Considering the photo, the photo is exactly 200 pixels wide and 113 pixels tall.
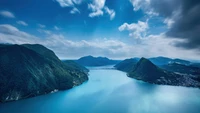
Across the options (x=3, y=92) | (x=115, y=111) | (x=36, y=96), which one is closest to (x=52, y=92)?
(x=36, y=96)

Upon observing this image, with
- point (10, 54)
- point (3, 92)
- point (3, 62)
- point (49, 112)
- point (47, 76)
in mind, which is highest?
point (10, 54)

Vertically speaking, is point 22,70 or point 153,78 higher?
point 22,70

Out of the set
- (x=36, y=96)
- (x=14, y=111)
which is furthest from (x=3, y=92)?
(x=14, y=111)

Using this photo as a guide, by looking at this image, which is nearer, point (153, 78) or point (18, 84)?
point (18, 84)

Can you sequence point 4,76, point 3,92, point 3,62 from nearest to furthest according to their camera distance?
point 3,92
point 4,76
point 3,62

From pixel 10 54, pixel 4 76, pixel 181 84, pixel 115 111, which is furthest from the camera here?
pixel 181 84

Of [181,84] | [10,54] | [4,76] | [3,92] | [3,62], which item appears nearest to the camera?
[3,92]

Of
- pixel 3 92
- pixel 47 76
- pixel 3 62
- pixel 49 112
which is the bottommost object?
pixel 49 112

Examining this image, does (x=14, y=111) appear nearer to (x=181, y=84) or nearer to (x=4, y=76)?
(x=4, y=76)

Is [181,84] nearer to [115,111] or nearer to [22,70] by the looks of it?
[115,111]
